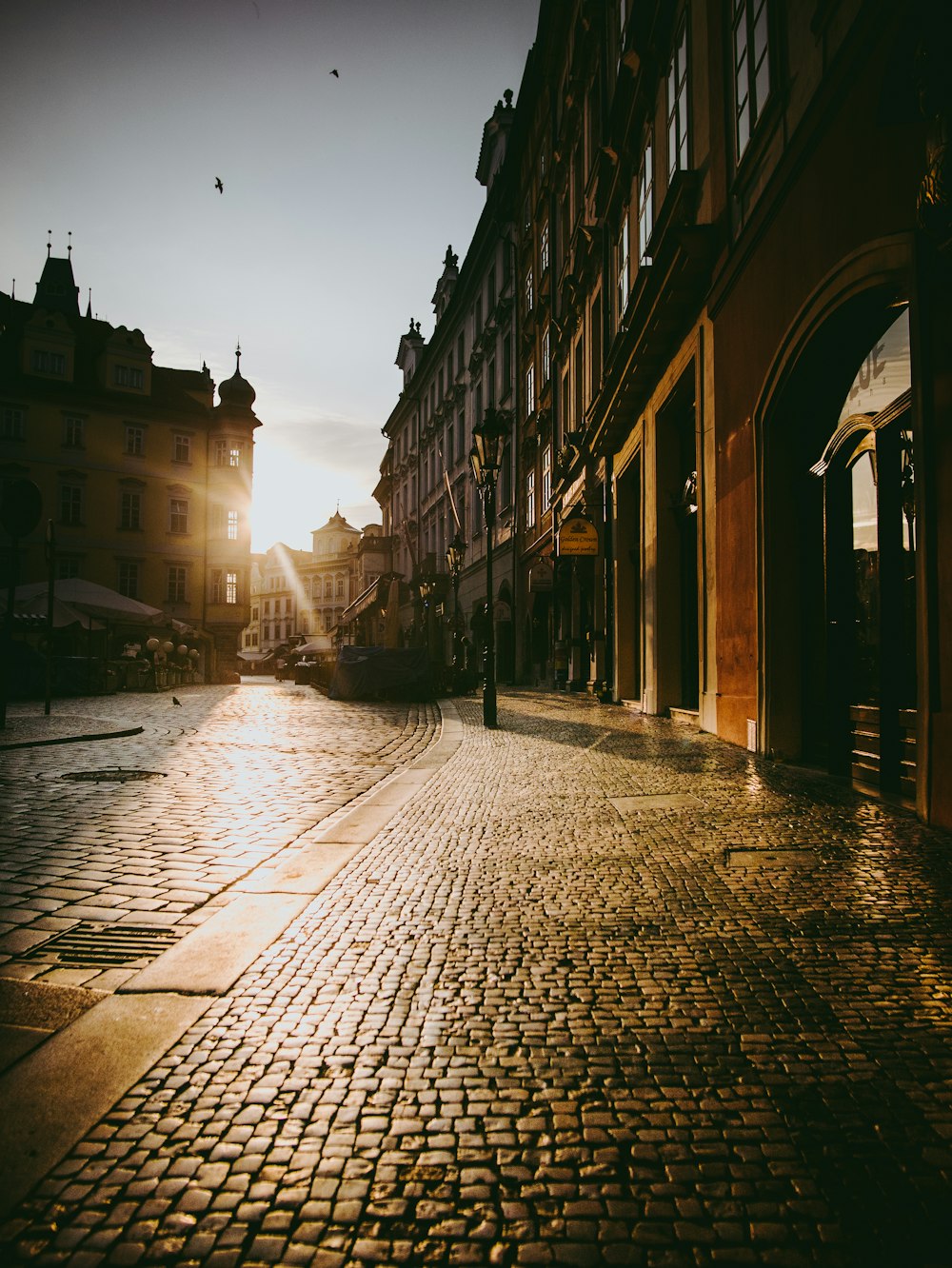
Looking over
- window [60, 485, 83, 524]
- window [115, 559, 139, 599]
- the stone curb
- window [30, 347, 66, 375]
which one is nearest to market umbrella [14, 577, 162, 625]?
the stone curb

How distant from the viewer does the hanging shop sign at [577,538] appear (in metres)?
18.0

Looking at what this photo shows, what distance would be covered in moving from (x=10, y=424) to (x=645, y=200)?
37.1 metres

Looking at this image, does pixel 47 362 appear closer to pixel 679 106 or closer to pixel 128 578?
pixel 128 578

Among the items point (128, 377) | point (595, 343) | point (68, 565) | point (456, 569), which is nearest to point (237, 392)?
point (128, 377)

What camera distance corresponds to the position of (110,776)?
8.12 m

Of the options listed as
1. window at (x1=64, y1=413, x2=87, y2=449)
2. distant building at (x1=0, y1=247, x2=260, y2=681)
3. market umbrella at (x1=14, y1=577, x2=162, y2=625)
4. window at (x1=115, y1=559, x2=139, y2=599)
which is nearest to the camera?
market umbrella at (x1=14, y1=577, x2=162, y2=625)

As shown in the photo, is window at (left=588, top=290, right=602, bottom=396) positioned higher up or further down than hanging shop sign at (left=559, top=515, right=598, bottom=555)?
higher up

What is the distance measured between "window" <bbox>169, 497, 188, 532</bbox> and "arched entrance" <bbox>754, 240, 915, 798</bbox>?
4201 cm

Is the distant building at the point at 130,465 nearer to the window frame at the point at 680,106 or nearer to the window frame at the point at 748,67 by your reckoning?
the window frame at the point at 680,106

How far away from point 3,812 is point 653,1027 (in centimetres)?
523

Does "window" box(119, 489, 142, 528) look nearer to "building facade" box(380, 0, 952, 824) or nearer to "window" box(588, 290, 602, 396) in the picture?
"window" box(588, 290, 602, 396)

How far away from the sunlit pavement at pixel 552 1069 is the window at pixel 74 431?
43.3 metres

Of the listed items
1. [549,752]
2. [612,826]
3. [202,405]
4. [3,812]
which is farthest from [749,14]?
[202,405]

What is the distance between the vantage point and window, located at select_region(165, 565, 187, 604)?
46.0 metres
